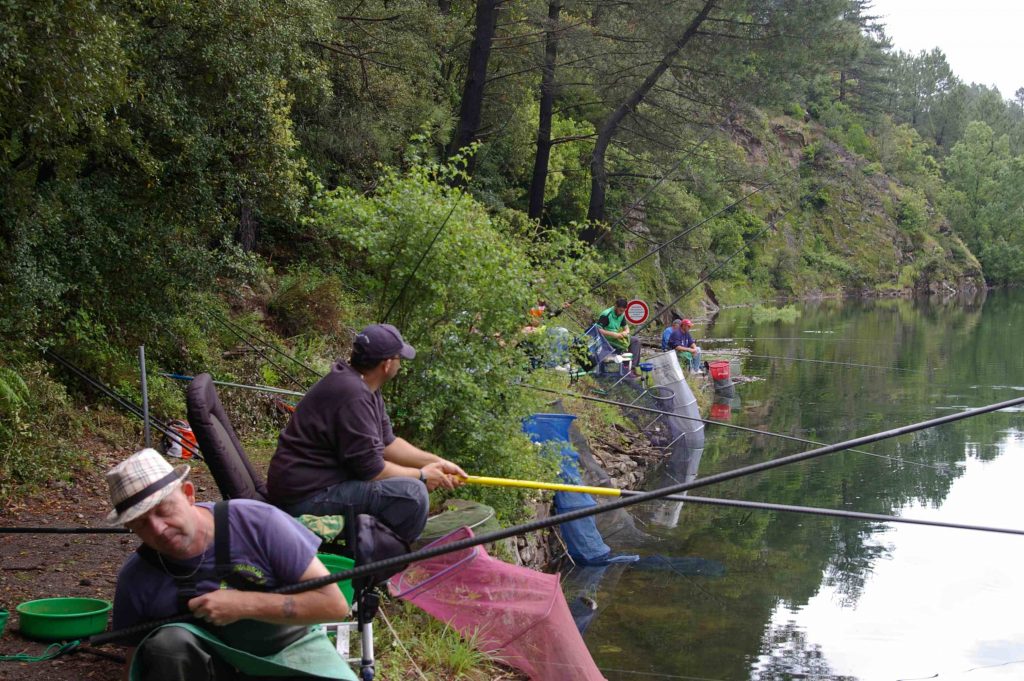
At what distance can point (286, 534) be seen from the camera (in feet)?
10.0

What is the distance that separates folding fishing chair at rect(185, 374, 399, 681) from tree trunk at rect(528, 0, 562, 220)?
16.0 meters

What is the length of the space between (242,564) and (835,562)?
809 centimetres

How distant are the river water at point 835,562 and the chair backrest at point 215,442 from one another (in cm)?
321

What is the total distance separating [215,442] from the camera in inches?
176

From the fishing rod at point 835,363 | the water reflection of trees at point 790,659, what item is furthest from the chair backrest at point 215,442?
the fishing rod at point 835,363

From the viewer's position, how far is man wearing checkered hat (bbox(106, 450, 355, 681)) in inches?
114

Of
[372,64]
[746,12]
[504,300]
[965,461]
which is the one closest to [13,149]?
[504,300]

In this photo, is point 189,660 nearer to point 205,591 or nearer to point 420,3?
point 205,591

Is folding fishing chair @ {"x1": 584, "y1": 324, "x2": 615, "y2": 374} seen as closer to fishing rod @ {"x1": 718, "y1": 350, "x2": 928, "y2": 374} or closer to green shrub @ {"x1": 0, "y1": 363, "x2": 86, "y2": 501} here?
green shrub @ {"x1": 0, "y1": 363, "x2": 86, "y2": 501}

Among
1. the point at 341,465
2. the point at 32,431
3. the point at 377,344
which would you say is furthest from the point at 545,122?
the point at 341,465

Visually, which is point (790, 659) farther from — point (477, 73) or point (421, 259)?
point (477, 73)

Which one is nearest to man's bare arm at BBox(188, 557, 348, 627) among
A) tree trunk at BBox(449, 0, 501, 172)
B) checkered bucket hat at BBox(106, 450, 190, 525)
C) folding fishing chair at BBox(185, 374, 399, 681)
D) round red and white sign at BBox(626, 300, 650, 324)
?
checkered bucket hat at BBox(106, 450, 190, 525)

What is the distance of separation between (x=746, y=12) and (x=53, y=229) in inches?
580

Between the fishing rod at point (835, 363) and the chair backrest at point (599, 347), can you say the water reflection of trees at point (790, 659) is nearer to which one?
the chair backrest at point (599, 347)
